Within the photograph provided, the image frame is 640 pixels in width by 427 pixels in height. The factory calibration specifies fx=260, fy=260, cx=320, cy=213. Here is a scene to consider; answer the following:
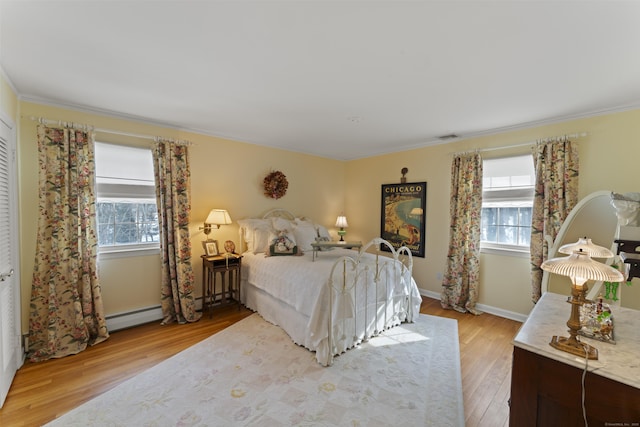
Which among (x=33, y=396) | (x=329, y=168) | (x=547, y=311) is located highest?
(x=329, y=168)

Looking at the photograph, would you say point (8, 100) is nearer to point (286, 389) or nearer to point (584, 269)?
point (286, 389)

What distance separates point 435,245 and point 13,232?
16.3 feet

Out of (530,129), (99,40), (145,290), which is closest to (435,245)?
(530,129)

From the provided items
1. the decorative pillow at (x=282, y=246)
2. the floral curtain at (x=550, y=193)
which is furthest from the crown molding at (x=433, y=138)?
the decorative pillow at (x=282, y=246)

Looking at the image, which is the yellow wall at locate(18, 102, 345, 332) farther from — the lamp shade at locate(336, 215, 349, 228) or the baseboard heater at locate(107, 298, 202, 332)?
the lamp shade at locate(336, 215, 349, 228)

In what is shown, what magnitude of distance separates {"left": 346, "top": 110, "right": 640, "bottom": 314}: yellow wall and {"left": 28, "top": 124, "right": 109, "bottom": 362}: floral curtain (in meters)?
4.16

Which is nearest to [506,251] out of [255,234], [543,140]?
[543,140]

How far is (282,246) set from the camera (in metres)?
3.62

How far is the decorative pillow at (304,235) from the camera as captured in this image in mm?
3918

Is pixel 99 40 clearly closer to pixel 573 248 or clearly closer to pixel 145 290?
pixel 145 290

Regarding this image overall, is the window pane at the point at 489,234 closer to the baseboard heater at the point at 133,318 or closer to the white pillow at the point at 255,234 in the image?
the white pillow at the point at 255,234

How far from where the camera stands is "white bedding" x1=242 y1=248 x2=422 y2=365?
2443mm

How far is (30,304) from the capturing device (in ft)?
8.33

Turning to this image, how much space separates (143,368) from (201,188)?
2.20m
